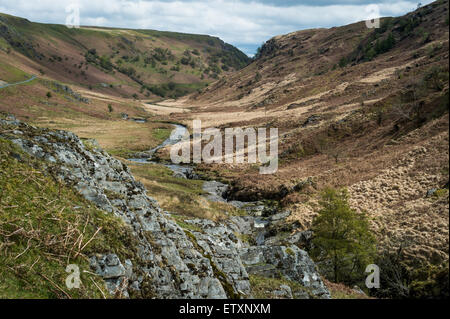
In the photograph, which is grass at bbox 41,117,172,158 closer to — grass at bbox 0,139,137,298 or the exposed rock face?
the exposed rock face

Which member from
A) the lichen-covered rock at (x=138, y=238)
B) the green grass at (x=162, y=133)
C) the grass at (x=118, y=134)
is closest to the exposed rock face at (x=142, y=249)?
the lichen-covered rock at (x=138, y=238)

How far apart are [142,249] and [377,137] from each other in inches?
1972

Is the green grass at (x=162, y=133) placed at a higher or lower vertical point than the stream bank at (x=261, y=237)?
higher

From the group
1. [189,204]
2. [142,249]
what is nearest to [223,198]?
[189,204]

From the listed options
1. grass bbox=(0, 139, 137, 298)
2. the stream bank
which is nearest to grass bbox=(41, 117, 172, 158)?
the stream bank

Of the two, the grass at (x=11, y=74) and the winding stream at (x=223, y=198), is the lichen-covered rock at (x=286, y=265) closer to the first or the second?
the winding stream at (x=223, y=198)

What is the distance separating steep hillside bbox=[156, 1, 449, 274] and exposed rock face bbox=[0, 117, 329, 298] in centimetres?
509

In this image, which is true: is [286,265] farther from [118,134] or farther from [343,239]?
[118,134]

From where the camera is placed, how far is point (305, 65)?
19738cm

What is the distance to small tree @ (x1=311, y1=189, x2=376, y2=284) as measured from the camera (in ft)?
66.4

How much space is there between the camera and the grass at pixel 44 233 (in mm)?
6688

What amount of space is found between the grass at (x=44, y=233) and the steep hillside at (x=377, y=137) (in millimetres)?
7135
